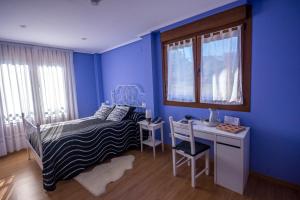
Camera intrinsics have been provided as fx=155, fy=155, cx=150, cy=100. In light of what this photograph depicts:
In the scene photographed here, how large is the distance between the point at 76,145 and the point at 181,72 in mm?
2178

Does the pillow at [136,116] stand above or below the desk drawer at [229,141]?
above

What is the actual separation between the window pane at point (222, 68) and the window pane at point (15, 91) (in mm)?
3814

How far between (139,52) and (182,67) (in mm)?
1212

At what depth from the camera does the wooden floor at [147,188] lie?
6.21ft

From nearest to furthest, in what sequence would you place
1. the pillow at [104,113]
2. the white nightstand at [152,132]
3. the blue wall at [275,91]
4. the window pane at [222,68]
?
the blue wall at [275,91], the window pane at [222,68], the white nightstand at [152,132], the pillow at [104,113]

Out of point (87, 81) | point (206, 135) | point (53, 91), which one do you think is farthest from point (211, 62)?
point (53, 91)

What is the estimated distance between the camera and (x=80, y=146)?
2.48 metres

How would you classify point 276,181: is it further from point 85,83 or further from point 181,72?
point 85,83

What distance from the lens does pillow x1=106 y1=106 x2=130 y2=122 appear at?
3271mm

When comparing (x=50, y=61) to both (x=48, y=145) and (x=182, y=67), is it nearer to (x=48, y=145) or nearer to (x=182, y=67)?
(x=48, y=145)

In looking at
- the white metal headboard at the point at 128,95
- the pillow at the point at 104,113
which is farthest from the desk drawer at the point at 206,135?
the pillow at the point at 104,113

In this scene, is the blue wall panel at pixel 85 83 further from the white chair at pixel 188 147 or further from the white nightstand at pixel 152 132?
the white chair at pixel 188 147

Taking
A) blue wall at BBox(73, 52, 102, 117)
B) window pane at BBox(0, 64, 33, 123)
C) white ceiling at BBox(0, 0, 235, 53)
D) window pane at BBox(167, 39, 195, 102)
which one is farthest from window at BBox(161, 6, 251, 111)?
window pane at BBox(0, 64, 33, 123)

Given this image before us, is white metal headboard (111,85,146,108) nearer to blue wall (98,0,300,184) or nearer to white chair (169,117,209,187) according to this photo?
white chair (169,117,209,187)
